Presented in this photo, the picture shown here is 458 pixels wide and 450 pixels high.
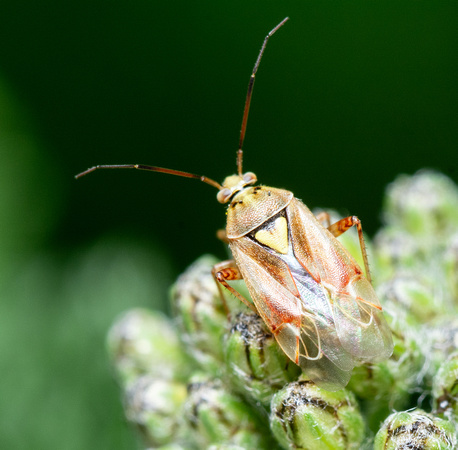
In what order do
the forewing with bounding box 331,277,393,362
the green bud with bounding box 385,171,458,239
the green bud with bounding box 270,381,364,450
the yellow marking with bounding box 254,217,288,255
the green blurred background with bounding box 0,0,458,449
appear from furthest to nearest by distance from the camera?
the green blurred background with bounding box 0,0,458,449, the green bud with bounding box 385,171,458,239, the yellow marking with bounding box 254,217,288,255, the forewing with bounding box 331,277,393,362, the green bud with bounding box 270,381,364,450

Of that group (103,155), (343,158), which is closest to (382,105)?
(343,158)

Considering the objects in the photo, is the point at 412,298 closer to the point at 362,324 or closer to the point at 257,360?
the point at 362,324

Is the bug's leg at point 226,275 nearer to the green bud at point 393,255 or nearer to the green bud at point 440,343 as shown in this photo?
the green bud at point 393,255

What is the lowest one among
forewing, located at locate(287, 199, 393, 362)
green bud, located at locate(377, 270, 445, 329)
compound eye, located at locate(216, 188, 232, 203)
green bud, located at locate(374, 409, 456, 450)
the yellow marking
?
green bud, located at locate(374, 409, 456, 450)

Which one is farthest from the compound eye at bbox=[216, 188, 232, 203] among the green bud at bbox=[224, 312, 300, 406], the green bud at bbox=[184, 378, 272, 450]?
the green bud at bbox=[184, 378, 272, 450]

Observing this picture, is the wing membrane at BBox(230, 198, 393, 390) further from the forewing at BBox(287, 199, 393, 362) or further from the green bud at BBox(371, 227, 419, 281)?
the green bud at BBox(371, 227, 419, 281)

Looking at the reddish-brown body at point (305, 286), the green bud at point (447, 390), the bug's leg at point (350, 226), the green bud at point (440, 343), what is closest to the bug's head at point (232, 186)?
the reddish-brown body at point (305, 286)

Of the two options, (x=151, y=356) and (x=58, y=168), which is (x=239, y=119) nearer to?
(x=58, y=168)
